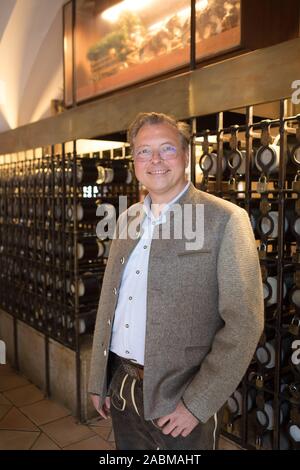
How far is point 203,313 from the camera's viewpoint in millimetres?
1267

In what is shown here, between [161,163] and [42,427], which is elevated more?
[161,163]

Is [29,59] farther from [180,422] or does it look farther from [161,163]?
[180,422]

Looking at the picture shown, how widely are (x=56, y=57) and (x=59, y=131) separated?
1.65 m

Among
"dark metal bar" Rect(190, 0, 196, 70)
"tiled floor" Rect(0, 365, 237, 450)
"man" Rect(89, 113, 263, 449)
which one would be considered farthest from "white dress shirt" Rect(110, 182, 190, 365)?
"tiled floor" Rect(0, 365, 237, 450)

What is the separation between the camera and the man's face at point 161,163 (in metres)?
1.34

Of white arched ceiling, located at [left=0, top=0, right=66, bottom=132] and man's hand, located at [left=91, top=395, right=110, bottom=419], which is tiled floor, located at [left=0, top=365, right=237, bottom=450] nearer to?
man's hand, located at [left=91, top=395, right=110, bottom=419]

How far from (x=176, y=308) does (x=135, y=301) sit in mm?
165

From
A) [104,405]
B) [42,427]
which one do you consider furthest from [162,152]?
[42,427]

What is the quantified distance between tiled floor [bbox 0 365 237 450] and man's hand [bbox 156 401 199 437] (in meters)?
1.39

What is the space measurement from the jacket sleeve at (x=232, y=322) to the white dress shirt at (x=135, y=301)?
0.79 ft
